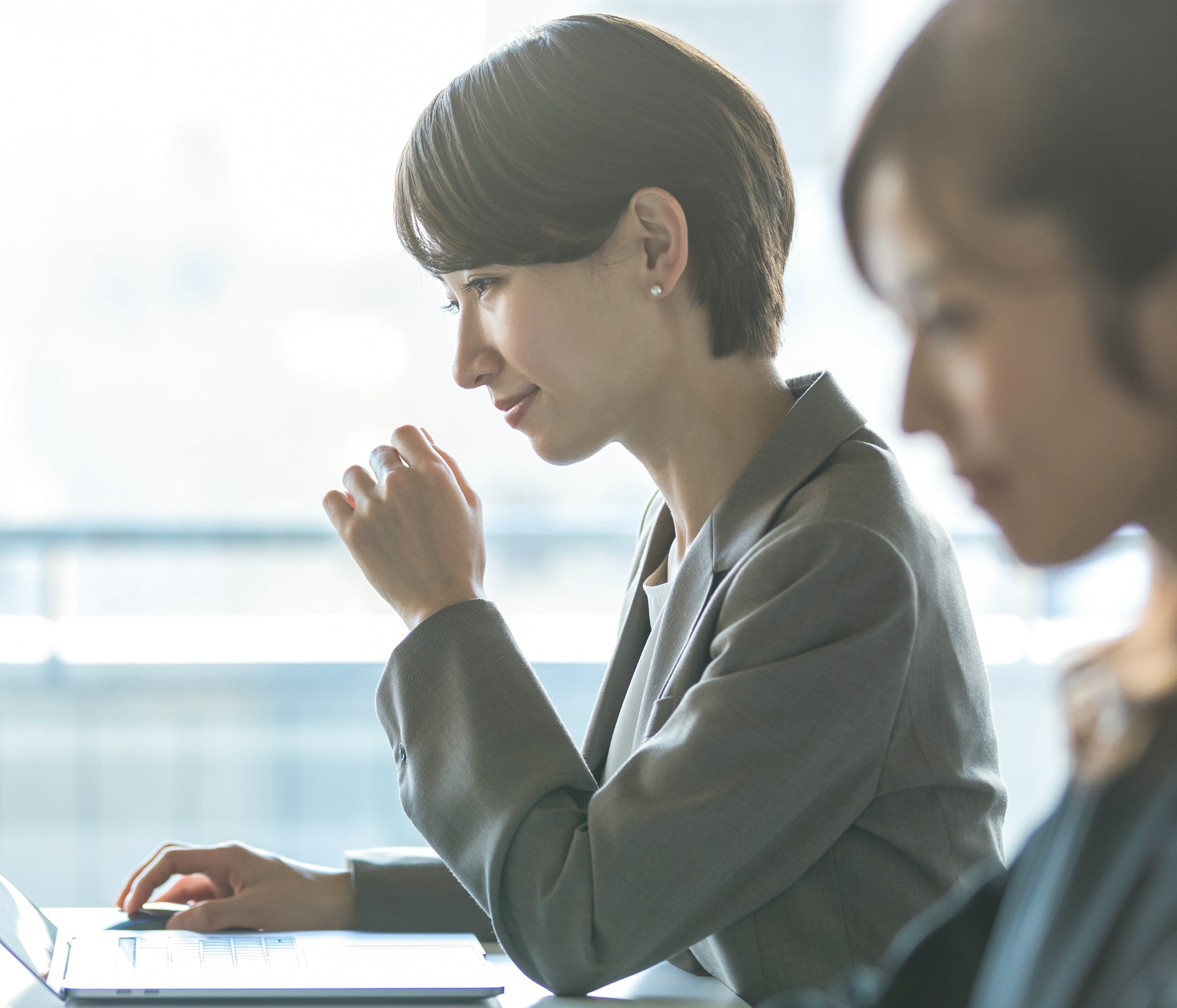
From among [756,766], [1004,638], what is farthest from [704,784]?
[1004,638]

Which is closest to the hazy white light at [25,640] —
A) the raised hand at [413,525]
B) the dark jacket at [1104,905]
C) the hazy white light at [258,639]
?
the hazy white light at [258,639]

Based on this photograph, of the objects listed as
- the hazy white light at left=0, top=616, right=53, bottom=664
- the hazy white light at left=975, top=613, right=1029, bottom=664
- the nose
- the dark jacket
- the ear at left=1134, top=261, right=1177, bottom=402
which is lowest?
the hazy white light at left=0, top=616, right=53, bottom=664

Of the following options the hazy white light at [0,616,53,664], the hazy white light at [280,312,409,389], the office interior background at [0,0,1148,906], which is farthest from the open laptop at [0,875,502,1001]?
the hazy white light at [280,312,409,389]

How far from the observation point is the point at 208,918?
0.90 m

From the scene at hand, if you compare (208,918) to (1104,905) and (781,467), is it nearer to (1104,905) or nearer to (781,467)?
(781,467)

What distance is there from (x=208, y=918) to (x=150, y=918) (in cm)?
6

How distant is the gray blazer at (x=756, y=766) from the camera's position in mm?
736

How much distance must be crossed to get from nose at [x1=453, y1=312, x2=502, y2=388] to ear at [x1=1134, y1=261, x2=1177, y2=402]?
638 millimetres

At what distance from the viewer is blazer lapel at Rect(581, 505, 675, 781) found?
1019 millimetres

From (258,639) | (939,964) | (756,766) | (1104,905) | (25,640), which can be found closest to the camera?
(1104,905)

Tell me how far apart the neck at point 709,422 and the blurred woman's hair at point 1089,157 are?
0.55 metres

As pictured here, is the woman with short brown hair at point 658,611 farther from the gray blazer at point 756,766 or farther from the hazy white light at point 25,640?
the hazy white light at point 25,640

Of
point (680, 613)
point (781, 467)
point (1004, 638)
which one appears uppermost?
point (781, 467)

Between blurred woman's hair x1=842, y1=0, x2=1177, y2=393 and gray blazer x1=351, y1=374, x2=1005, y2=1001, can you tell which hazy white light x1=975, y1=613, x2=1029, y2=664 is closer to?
gray blazer x1=351, y1=374, x2=1005, y2=1001
